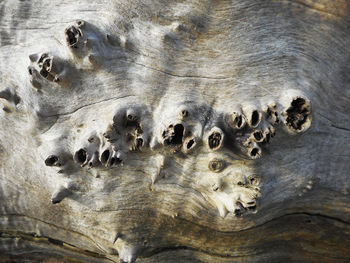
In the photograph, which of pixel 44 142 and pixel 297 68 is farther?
pixel 44 142

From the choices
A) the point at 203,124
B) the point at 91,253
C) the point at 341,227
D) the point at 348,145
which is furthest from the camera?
the point at 91,253

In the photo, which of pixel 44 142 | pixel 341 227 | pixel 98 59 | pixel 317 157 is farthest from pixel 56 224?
pixel 341 227

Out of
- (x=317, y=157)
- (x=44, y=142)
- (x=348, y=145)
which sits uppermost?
(x=348, y=145)

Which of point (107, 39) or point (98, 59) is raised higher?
point (107, 39)

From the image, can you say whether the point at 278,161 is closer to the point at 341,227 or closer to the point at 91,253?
the point at 341,227

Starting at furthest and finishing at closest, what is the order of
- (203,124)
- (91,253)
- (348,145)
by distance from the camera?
(91,253), (348,145), (203,124)

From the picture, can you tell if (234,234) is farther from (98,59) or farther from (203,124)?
(98,59)
